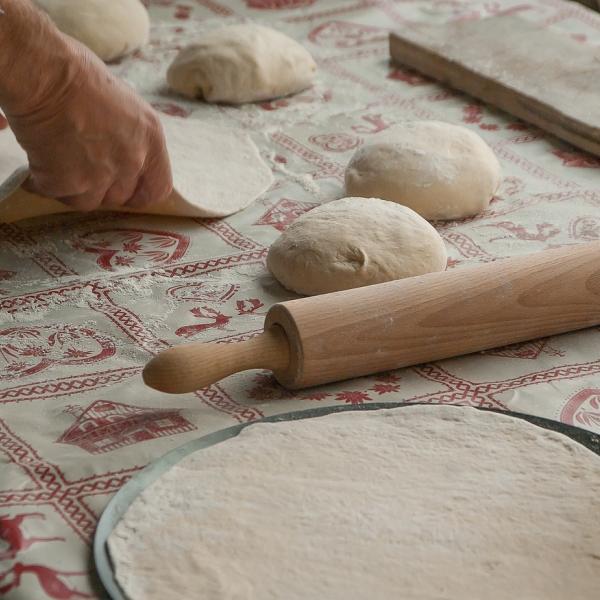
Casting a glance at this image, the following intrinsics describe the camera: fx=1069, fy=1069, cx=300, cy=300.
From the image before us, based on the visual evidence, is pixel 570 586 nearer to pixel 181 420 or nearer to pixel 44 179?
pixel 181 420

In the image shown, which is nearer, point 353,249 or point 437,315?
point 437,315

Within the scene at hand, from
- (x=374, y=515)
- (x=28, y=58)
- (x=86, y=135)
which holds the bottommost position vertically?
(x=374, y=515)

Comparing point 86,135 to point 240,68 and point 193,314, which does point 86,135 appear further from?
point 240,68

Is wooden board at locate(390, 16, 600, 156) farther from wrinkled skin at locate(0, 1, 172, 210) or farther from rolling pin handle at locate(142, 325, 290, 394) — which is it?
rolling pin handle at locate(142, 325, 290, 394)

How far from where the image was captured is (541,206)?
219cm

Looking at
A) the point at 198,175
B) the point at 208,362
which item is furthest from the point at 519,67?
the point at 208,362

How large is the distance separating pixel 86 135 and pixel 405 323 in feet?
2.25

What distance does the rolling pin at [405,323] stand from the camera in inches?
58.5

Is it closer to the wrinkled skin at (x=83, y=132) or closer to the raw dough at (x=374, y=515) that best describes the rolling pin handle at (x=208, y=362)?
the raw dough at (x=374, y=515)

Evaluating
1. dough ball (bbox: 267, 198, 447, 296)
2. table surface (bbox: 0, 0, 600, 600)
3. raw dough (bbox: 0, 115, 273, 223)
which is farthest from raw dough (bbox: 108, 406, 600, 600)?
raw dough (bbox: 0, 115, 273, 223)

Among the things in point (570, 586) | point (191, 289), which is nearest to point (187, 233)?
point (191, 289)

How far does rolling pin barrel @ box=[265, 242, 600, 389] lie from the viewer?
1522 mm

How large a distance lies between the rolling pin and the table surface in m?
0.04

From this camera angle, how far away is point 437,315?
1.58 meters
